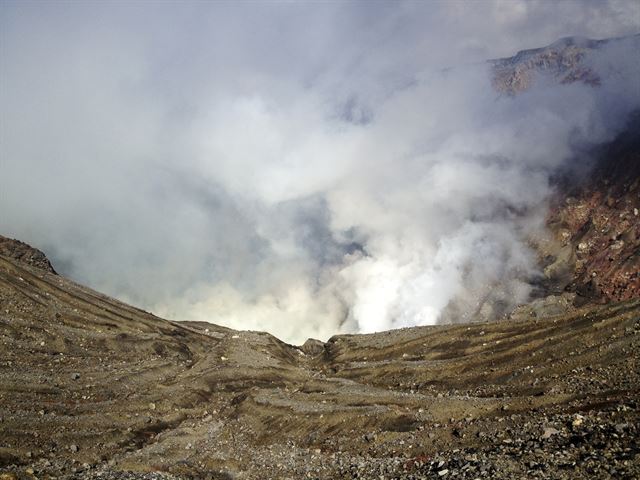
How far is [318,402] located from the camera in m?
73.5

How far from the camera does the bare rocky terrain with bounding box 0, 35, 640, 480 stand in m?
37.6

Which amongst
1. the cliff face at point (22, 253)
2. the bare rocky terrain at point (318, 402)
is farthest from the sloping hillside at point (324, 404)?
the cliff face at point (22, 253)

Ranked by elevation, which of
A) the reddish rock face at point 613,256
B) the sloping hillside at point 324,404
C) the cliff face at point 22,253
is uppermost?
the reddish rock face at point 613,256

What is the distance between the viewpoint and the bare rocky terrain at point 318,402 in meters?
37.6

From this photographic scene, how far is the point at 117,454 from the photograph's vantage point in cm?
5378

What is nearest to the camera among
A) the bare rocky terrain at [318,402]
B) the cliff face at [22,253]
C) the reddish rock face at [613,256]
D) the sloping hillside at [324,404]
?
the sloping hillside at [324,404]

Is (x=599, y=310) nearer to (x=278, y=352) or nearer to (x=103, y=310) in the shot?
(x=278, y=352)

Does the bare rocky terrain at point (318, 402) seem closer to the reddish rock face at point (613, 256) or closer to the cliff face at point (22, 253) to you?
the cliff face at point (22, 253)

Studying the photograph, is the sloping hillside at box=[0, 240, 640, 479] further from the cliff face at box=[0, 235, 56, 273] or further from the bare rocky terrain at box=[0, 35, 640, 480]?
the cliff face at box=[0, 235, 56, 273]

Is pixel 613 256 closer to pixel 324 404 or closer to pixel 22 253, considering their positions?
pixel 324 404

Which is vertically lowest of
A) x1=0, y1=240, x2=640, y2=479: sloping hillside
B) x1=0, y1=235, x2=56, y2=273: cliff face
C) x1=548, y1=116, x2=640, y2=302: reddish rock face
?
x1=0, y1=240, x2=640, y2=479: sloping hillside

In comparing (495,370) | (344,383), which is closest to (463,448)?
(495,370)

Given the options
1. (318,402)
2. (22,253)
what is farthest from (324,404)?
(22,253)

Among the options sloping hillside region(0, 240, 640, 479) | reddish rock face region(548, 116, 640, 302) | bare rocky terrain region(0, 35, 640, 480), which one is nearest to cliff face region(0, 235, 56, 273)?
bare rocky terrain region(0, 35, 640, 480)
